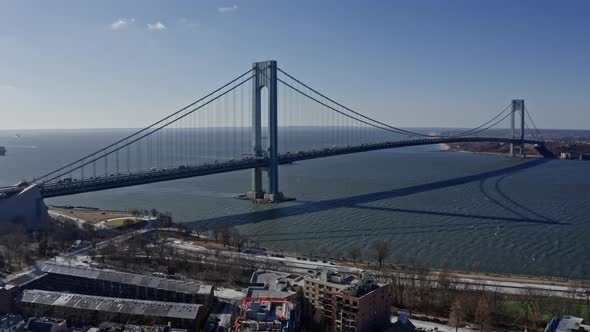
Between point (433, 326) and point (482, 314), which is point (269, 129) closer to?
point (433, 326)

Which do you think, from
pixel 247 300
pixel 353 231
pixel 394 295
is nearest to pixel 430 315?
pixel 394 295

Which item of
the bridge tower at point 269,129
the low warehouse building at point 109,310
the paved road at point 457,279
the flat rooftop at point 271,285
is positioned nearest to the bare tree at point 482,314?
the paved road at point 457,279

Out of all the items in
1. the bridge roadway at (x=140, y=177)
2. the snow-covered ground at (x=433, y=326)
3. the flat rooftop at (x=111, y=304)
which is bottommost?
the snow-covered ground at (x=433, y=326)

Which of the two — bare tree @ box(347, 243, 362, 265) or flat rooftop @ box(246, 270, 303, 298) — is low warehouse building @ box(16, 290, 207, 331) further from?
bare tree @ box(347, 243, 362, 265)

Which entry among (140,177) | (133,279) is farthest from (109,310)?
(140,177)

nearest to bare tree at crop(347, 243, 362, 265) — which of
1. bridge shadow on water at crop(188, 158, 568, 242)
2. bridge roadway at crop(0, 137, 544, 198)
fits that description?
bridge shadow on water at crop(188, 158, 568, 242)

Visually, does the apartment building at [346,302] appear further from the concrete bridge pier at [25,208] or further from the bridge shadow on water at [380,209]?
the concrete bridge pier at [25,208]

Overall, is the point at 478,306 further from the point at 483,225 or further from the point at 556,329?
the point at 483,225
